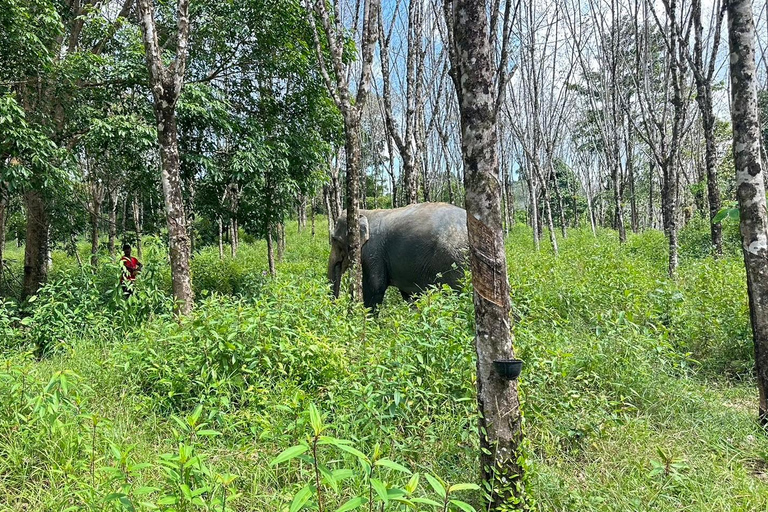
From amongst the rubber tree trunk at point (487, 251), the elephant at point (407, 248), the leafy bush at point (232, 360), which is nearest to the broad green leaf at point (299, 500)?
the rubber tree trunk at point (487, 251)

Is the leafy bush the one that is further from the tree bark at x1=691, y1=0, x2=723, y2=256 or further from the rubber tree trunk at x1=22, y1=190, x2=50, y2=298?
the tree bark at x1=691, y1=0, x2=723, y2=256

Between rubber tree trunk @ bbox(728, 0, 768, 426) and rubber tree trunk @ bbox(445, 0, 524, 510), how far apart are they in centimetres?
233

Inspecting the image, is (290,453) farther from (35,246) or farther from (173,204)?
(35,246)

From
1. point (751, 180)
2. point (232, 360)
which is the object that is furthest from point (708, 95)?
point (232, 360)

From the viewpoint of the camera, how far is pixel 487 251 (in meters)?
2.30

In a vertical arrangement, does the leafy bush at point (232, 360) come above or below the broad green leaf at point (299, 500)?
below

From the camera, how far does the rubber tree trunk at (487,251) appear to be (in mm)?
2254

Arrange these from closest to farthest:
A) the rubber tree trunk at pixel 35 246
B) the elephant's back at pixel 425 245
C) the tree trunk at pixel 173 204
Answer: the tree trunk at pixel 173 204
the elephant's back at pixel 425 245
the rubber tree trunk at pixel 35 246

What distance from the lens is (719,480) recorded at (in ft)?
8.93

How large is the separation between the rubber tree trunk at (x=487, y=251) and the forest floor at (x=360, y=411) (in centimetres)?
17

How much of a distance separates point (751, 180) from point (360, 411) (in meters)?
3.34

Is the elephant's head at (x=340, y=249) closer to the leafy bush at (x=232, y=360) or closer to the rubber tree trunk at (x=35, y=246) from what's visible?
the leafy bush at (x=232, y=360)

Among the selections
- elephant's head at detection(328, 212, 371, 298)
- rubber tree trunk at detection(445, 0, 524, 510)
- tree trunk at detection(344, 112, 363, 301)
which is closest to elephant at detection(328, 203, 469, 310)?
elephant's head at detection(328, 212, 371, 298)

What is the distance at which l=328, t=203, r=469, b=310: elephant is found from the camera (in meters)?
7.29
